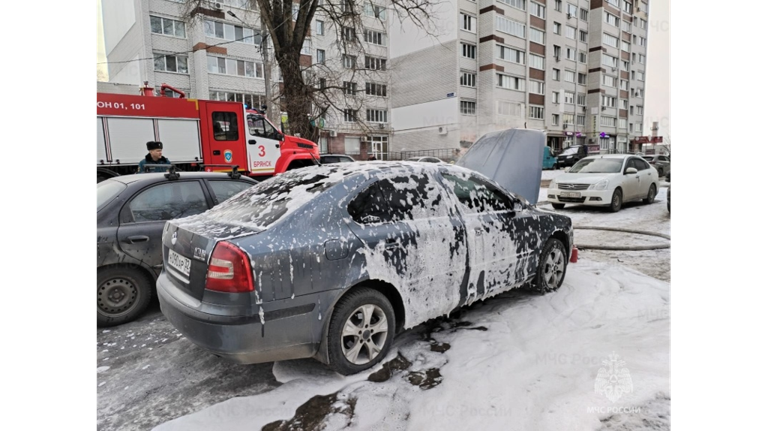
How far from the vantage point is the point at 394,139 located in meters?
45.0

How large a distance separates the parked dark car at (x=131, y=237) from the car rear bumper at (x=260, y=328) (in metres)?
1.55

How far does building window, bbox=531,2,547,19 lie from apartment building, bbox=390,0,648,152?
0.11 m

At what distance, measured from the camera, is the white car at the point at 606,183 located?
1034 cm

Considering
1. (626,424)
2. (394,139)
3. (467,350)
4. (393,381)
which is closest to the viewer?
(626,424)

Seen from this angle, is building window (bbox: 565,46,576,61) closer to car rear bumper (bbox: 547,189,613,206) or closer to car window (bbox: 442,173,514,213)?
car rear bumper (bbox: 547,189,613,206)

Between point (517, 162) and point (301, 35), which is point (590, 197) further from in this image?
point (301, 35)

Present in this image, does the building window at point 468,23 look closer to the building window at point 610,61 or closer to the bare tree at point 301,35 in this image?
the building window at point 610,61

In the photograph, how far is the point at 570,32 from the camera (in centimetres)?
4788

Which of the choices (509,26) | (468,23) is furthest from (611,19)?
(468,23)

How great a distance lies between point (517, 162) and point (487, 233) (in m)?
3.54

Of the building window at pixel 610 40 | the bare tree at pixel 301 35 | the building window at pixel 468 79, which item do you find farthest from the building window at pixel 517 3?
the bare tree at pixel 301 35
